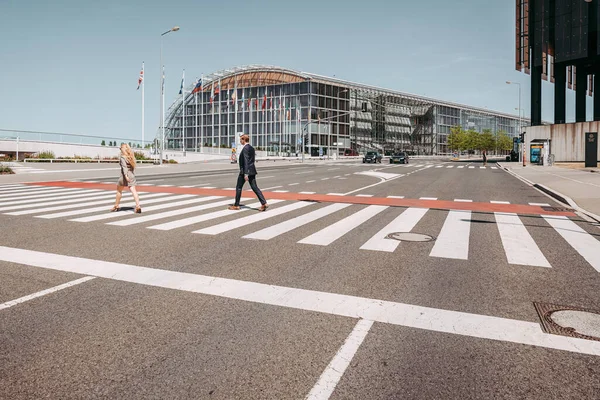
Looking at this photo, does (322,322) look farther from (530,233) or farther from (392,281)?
(530,233)

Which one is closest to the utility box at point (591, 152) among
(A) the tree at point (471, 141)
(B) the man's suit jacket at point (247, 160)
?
(B) the man's suit jacket at point (247, 160)

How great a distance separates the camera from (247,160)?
11.5 metres

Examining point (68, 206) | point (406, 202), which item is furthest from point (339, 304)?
point (68, 206)

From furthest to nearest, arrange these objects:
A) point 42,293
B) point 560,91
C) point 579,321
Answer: point 560,91
point 42,293
point 579,321

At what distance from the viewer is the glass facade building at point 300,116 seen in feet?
297

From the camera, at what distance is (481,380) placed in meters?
3.01

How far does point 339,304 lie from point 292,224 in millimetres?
4978

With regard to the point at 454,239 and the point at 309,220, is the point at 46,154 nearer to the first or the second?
the point at 309,220

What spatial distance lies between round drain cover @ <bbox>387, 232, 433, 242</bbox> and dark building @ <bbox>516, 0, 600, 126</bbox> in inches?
1978

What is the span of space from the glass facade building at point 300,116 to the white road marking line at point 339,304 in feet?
229

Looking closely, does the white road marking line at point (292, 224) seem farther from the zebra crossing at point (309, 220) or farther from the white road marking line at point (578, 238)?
the white road marking line at point (578, 238)

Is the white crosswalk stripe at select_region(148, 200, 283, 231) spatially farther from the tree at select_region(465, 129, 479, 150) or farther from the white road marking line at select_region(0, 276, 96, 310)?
the tree at select_region(465, 129, 479, 150)

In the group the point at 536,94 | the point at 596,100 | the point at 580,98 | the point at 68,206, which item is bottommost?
the point at 68,206

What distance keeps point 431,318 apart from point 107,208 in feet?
32.3
